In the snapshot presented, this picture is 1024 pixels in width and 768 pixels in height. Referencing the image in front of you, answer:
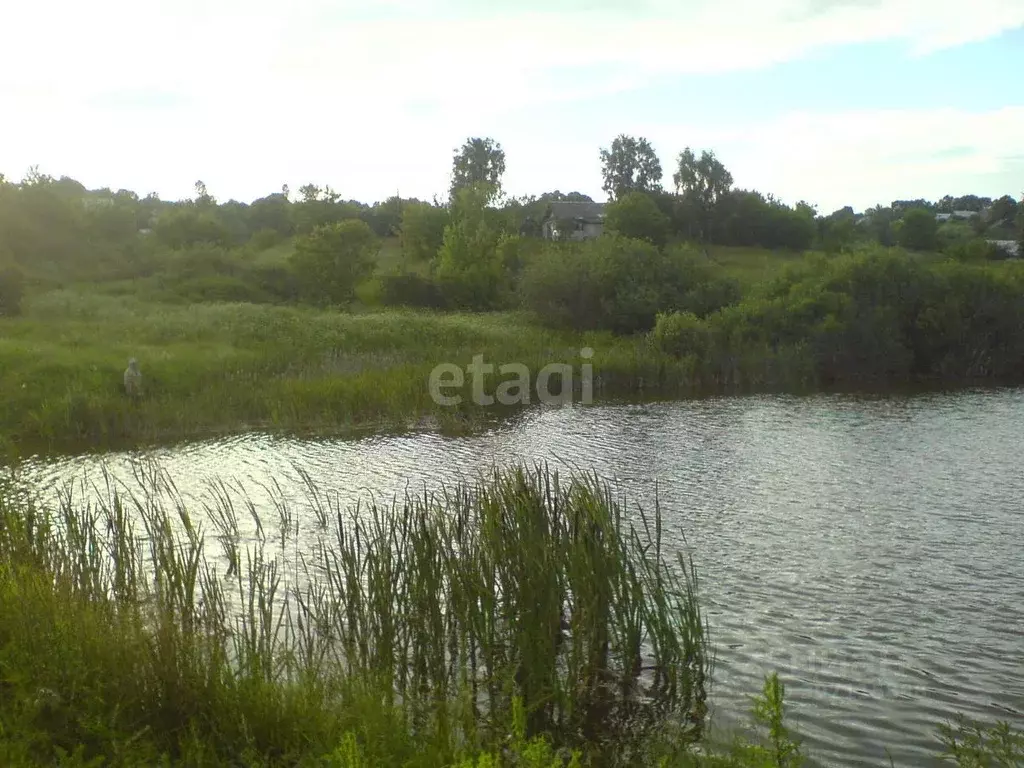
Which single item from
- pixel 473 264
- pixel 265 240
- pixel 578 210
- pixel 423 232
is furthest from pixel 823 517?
pixel 578 210

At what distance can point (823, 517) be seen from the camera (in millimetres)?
13594

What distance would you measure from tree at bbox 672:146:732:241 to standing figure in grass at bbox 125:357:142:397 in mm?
52449

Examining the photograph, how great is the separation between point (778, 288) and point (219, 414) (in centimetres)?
2037

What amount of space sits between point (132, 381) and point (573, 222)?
53710mm

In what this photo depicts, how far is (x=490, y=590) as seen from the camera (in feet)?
25.5

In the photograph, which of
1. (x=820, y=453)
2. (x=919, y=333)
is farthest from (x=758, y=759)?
(x=919, y=333)

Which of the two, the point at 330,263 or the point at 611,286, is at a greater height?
the point at 330,263

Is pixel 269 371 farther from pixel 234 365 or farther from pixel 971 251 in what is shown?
pixel 971 251

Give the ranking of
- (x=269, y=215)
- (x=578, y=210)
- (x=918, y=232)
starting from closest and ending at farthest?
1. (x=918, y=232)
2. (x=269, y=215)
3. (x=578, y=210)

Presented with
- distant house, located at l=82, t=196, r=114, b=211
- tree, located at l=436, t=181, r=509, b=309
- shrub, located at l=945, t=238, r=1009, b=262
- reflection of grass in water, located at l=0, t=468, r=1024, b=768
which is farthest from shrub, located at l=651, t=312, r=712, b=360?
distant house, located at l=82, t=196, r=114, b=211

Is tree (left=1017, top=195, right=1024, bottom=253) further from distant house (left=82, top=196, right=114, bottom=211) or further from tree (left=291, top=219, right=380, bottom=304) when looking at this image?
distant house (left=82, top=196, right=114, bottom=211)

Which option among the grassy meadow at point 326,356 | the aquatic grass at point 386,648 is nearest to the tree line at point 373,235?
the grassy meadow at point 326,356

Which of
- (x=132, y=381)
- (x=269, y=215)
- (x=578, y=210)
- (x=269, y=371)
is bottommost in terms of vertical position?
(x=269, y=371)

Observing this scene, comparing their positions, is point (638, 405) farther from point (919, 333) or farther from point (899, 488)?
point (919, 333)
